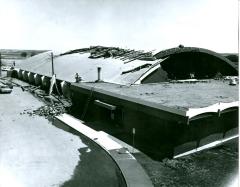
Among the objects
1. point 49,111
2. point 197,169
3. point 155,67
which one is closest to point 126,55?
point 155,67

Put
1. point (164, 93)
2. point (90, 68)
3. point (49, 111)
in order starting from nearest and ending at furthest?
point (164, 93) → point (49, 111) → point (90, 68)

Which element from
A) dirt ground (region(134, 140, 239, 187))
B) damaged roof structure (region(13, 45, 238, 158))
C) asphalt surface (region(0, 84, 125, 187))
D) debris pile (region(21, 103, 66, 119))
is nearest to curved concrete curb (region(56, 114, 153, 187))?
asphalt surface (region(0, 84, 125, 187))

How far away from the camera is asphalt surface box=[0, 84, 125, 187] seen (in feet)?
46.6

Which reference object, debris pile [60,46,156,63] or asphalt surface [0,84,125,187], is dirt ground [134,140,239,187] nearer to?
asphalt surface [0,84,125,187]

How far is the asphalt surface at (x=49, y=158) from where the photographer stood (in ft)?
46.6

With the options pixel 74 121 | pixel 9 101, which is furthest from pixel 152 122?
pixel 9 101

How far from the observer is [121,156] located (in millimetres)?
16859

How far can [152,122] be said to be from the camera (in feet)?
60.6

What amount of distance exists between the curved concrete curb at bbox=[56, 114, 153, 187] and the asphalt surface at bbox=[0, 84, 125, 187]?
349 millimetres

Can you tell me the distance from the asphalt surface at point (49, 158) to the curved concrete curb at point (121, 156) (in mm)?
349

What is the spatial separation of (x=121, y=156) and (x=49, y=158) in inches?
166

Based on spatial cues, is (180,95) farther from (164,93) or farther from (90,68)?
(90,68)

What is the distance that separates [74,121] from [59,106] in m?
5.89

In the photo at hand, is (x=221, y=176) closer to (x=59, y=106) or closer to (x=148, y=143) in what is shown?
(x=148, y=143)
